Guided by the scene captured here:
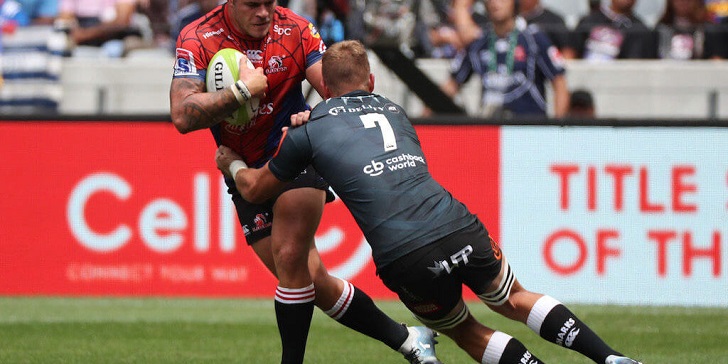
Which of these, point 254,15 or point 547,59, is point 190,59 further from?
point 547,59

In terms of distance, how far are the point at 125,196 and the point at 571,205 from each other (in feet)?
13.3

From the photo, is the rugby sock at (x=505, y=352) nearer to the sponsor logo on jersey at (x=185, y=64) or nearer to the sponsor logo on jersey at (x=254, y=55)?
the sponsor logo on jersey at (x=254, y=55)

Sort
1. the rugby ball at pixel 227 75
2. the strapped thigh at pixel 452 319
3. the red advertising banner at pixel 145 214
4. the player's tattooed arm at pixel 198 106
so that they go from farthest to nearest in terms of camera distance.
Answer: the red advertising banner at pixel 145 214 → the rugby ball at pixel 227 75 → the player's tattooed arm at pixel 198 106 → the strapped thigh at pixel 452 319

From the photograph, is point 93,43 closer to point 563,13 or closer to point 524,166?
point 563,13

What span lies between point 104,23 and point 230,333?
26.1ft

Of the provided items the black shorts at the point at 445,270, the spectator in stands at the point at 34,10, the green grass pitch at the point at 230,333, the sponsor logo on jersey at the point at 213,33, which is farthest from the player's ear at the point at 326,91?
the spectator in stands at the point at 34,10

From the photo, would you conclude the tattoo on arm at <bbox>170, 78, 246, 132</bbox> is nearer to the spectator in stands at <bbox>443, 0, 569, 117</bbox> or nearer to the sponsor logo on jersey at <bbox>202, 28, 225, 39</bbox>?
the sponsor logo on jersey at <bbox>202, 28, 225, 39</bbox>

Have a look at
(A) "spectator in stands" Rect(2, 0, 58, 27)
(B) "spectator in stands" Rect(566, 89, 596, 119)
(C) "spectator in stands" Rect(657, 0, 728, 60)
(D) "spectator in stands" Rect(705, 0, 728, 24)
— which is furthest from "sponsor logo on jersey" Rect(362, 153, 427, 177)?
(A) "spectator in stands" Rect(2, 0, 58, 27)

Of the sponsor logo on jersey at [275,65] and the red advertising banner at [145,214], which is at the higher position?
the sponsor logo on jersey at [275,65]

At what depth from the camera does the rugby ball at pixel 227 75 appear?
6.54 m

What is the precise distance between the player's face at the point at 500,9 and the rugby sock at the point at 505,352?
7.05 m

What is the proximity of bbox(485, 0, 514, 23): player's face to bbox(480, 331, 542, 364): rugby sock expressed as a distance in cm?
705

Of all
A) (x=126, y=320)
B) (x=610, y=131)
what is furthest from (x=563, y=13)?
(x=126, y=320)

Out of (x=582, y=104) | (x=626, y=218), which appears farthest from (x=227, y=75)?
(x=582, y=104)
